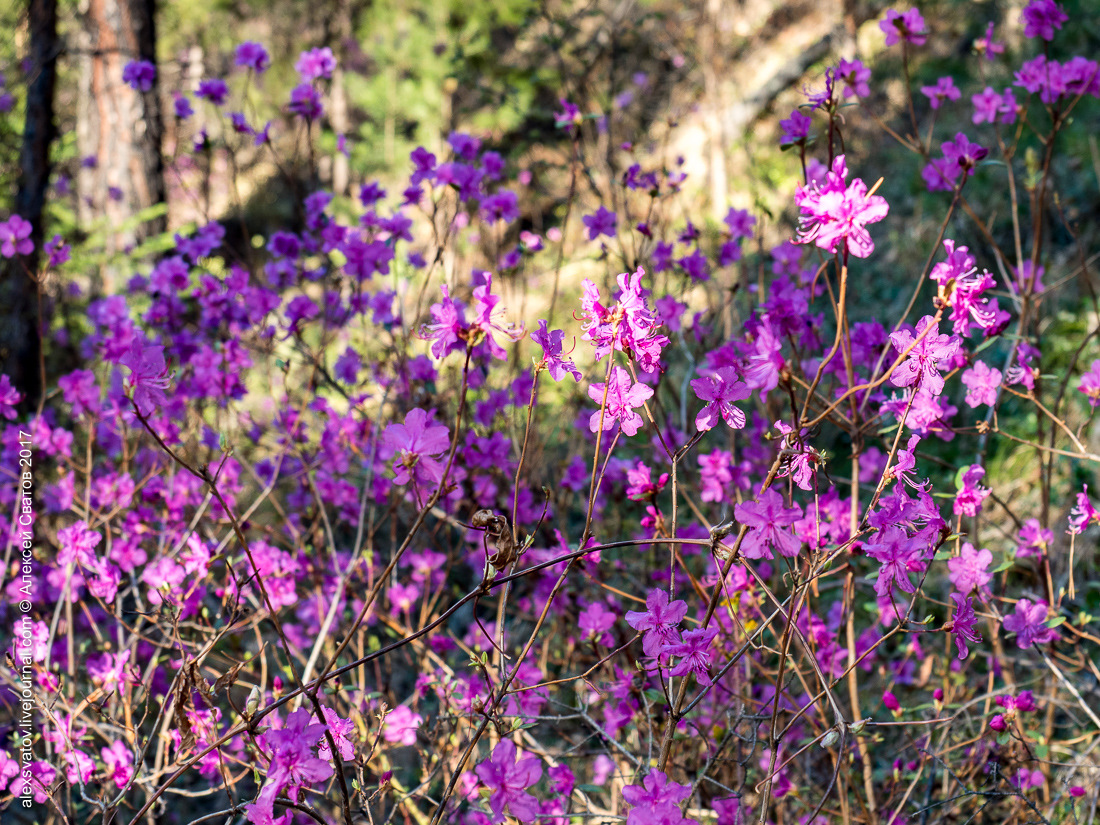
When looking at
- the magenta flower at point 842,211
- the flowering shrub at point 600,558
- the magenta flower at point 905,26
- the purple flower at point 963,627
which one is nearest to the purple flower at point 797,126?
the flowering shrub at point 600,558

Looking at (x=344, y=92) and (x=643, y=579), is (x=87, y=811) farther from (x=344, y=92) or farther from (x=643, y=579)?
(x=344, y=92)

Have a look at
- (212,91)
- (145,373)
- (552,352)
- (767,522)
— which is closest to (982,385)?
(767,522)

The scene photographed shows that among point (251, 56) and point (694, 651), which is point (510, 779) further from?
point (251, 56)

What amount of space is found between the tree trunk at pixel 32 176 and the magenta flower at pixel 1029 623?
184 inches

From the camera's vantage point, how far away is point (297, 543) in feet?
8.15

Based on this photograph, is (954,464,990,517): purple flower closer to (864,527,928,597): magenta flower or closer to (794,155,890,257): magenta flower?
(864,527,928,597): magenta flower

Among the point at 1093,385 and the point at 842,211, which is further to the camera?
the point at 1093,385

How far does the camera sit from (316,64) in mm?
2680

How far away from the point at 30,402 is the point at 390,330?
10.8 feet

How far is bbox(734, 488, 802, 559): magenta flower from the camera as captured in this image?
103cm

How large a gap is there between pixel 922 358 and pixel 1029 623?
0.82 metres

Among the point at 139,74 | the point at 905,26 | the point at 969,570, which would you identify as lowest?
the point at 969,570

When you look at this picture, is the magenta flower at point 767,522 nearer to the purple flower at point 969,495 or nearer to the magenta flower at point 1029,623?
A: the purple flower at point 969,495

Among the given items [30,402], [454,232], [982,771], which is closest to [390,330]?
[454,232]
